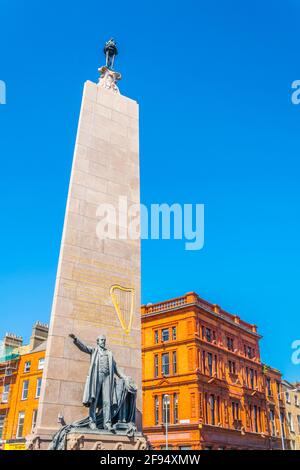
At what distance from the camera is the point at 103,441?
12.5 meters

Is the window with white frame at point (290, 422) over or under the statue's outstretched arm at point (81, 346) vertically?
over

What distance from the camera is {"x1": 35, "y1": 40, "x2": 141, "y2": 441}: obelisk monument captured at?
13.8m

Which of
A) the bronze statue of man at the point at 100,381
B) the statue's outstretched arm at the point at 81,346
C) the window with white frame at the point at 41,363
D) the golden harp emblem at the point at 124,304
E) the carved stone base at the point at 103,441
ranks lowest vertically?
the carved stone base at the point at 103,441

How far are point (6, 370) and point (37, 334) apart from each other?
186 inches

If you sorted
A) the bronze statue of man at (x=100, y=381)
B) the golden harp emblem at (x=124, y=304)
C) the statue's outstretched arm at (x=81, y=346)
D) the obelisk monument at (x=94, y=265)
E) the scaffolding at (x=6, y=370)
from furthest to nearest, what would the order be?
the scaffolding at (x=6, y=370), the golden harp emblem at (x=124, y=304), the statue's outstretched arm at (x=81, y=346), the obelisk monument at (x=94, y=265), the bronze statue of man at (x=100, y=381)

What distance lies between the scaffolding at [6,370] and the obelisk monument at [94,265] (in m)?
33.9

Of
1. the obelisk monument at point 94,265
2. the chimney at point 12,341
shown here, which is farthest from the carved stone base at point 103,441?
the chimney at point 12,341

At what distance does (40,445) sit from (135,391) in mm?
3246

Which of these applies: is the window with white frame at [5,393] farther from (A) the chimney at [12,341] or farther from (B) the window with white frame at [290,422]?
(B) the window with white frame at [290,422]

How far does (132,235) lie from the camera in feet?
59.5

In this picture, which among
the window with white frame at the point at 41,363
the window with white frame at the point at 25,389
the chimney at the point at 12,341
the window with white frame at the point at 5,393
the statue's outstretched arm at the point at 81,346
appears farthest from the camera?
the chimney at the point at 12,341

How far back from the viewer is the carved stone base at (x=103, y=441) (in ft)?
39.3

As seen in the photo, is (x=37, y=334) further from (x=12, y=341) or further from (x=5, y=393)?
(x=5, y=393)

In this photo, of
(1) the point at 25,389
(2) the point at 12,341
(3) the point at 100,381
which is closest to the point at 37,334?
(2) the point at 12,341
